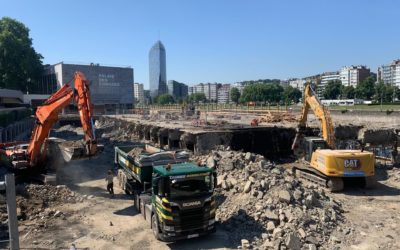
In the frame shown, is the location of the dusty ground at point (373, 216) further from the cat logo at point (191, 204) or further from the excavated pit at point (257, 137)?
the excavated pit at point (257, 137)

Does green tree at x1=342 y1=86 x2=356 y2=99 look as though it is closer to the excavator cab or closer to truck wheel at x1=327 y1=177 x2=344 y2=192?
the excavator cab

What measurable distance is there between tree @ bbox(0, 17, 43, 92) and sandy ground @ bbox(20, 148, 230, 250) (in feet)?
190

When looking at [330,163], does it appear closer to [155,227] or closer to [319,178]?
[319,178]

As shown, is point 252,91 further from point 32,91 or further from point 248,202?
point 248,202

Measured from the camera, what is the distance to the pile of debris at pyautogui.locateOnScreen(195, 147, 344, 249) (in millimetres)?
11039

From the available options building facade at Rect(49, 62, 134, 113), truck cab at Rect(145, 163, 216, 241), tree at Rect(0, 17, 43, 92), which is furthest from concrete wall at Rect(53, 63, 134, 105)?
truck cab at Rect(145, 163, 216, 241)

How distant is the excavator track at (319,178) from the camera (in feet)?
57.4

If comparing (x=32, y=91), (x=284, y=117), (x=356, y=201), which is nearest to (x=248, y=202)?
(x=356, y=201)

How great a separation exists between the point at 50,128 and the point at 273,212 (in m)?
11.6

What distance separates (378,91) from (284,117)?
6948 centimetres

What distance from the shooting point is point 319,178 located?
1853cm

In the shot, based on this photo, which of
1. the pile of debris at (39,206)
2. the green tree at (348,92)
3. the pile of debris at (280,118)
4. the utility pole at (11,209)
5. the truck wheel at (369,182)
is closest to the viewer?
the utility pole at (11,209)

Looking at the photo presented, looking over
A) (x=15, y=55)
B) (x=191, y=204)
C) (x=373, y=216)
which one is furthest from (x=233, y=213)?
(x=15, y=55)

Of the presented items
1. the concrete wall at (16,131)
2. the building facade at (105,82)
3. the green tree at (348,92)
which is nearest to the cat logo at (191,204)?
the concrete wall at (16,131)
